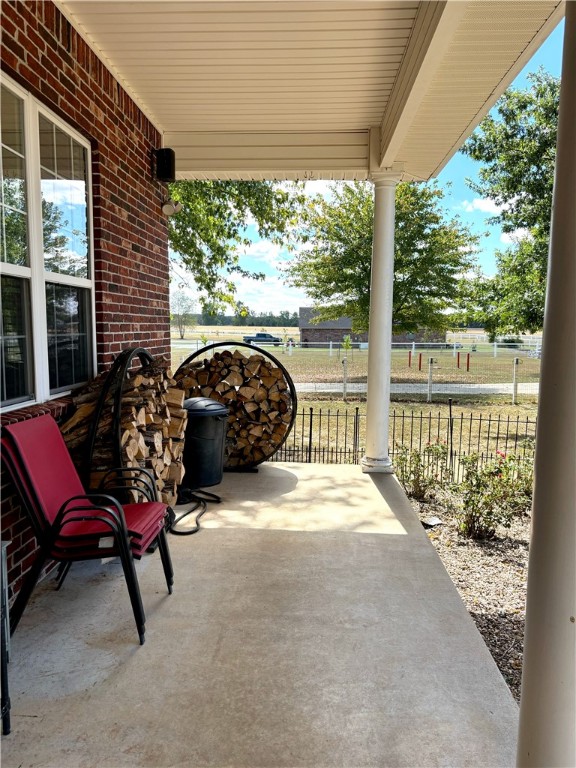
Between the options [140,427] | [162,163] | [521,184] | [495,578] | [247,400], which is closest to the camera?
[140,427]

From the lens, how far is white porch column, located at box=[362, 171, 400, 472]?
516 cm

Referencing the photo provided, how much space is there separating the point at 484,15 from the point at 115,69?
2525 millimetres

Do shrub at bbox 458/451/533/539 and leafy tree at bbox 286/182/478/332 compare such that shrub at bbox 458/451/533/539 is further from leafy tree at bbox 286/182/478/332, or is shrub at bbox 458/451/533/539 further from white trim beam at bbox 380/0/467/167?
leafy tree at bbox 286/182/478/332

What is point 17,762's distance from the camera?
5.68 feet

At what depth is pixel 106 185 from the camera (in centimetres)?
378

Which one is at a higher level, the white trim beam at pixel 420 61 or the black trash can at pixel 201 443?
the white trim beam at pixel 420 61

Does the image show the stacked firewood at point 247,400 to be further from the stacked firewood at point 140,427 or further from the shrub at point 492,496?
the shrub at point 492,496

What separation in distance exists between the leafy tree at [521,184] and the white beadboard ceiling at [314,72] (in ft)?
16.6

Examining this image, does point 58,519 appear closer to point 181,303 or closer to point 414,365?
point 181,303

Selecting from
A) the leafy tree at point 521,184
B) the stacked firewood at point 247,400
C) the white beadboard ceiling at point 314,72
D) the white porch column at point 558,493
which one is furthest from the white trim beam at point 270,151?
the leafy tree at point 521,184

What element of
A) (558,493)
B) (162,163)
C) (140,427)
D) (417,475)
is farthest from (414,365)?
(558,493)

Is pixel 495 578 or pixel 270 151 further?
pixel 270 151

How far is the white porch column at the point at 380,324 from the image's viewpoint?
5156mm

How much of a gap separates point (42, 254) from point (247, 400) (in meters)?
2.73
